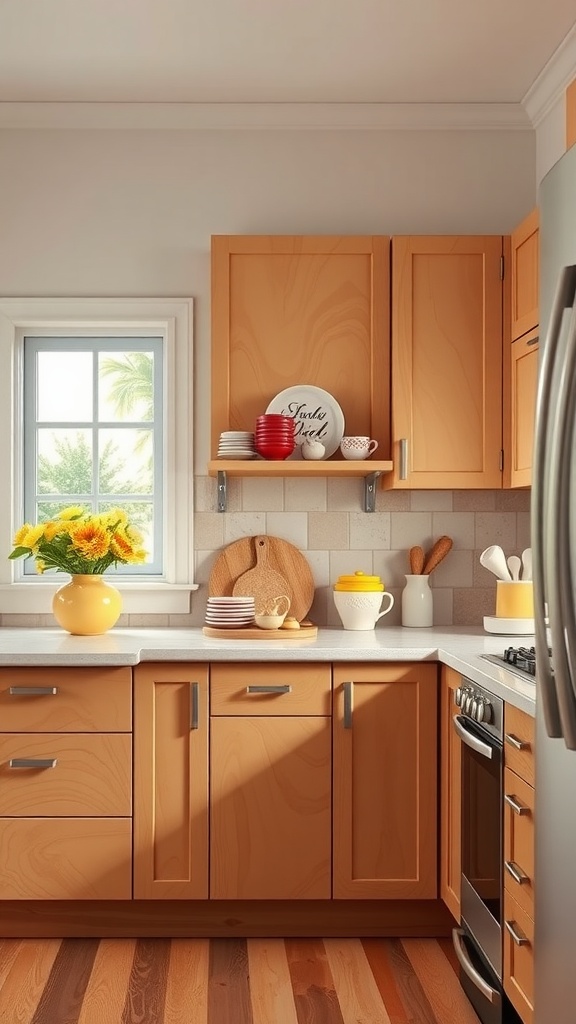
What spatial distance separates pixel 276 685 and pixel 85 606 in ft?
2.47

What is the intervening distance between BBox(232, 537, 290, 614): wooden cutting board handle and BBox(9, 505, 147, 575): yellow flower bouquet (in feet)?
1.42

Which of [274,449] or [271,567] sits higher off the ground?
[274,449]

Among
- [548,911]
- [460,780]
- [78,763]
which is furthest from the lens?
[78,763]

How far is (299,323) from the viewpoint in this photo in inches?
Result: 132

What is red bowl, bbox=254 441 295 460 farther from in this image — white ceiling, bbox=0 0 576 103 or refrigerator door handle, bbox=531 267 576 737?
refrigerator door handle, bbox=531 267 576 737

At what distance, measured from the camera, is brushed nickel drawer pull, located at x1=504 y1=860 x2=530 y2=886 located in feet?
6.80

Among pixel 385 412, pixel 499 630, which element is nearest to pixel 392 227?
pixel 385 412

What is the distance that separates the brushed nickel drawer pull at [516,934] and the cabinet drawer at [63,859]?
120 centimetres

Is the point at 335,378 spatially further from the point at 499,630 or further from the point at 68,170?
the point at 68,170

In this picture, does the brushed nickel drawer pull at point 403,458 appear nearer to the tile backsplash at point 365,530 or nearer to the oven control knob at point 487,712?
the tile backsplash at point 365,530

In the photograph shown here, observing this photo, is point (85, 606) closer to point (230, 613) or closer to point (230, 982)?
point (230, 613)

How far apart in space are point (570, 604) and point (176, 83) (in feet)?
8.80

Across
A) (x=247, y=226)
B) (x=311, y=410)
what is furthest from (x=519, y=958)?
(x=247, y=226)

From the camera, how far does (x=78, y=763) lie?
113 inches
